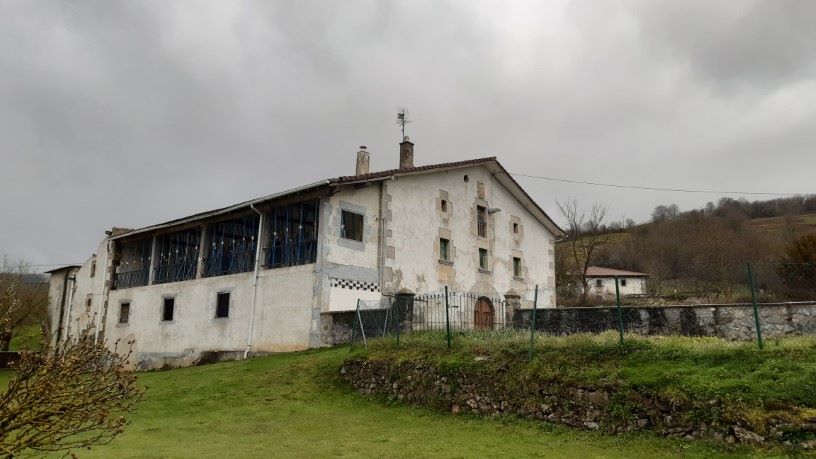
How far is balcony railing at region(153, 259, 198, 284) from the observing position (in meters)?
25.9

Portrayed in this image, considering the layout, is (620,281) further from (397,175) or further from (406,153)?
(397,175)

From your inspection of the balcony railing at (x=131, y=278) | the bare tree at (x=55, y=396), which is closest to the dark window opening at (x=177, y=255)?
the balcony railing at (x=131, y=278)

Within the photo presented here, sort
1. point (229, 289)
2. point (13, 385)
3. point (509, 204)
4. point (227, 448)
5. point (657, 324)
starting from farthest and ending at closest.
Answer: point (509, 204) < point (229, 289) < point (657, 324) < point (227, 448) < point (13, 385)

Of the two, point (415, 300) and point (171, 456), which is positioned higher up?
point (415, 300)

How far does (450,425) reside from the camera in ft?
36.5

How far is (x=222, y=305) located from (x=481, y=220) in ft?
38.1

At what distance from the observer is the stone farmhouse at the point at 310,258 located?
803 inches

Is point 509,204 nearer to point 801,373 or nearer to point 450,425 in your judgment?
point 450,425

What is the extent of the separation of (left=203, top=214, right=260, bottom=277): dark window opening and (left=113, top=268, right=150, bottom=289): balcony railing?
537 cm

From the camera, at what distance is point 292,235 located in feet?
72.4

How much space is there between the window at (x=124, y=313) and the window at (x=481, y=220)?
16.9m

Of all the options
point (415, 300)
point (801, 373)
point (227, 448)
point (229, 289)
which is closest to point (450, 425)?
point (227, 448)

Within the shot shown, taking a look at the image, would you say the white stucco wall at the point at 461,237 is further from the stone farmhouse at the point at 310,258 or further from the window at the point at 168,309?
the window at the point at 168,309

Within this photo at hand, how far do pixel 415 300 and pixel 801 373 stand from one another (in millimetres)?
10798
